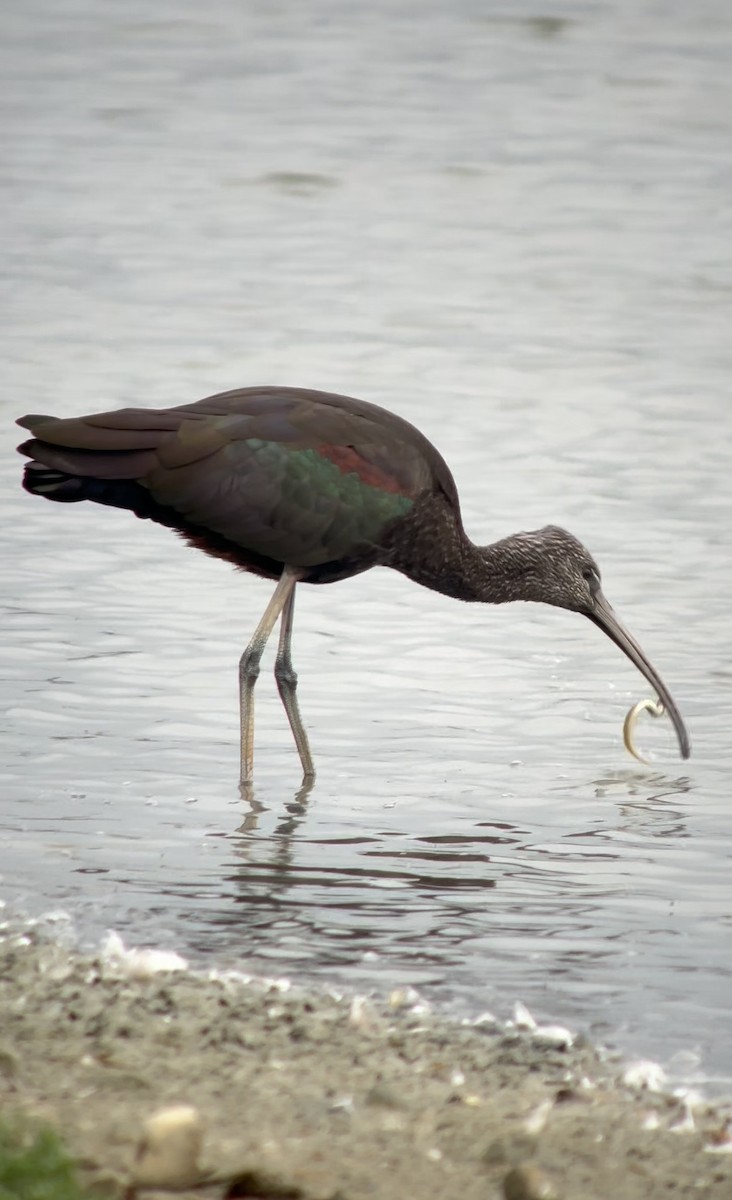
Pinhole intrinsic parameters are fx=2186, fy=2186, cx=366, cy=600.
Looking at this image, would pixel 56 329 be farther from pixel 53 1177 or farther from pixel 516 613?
pixel 53 1177

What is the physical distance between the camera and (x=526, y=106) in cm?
2453

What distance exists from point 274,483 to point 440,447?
18.7 feet

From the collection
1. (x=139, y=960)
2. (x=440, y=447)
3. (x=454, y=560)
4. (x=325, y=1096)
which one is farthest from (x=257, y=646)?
(x=440, y=447)

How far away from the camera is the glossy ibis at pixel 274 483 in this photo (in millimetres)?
7746

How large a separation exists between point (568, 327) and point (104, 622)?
310 inches

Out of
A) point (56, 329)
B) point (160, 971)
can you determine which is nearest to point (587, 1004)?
point (160, 971)

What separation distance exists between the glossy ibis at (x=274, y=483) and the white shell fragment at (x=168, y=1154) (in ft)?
12.8

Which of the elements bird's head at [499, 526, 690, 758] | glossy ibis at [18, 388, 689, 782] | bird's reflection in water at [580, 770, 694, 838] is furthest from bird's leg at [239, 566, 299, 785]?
bird's reflection in water at [580, 770, 694, 838]

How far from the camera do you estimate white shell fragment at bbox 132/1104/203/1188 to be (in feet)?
13.1

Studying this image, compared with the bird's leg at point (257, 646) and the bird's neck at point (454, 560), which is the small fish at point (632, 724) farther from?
the bird's leg at point (257, 646)

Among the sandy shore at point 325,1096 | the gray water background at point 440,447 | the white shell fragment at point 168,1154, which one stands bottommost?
the gray water background at point 440,447

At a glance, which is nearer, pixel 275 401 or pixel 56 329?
pixel 275 401

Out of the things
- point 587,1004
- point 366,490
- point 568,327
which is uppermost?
point 366,490

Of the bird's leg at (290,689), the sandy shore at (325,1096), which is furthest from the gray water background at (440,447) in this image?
the sandy shore at (325,1096)
